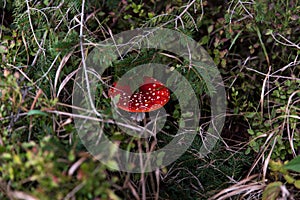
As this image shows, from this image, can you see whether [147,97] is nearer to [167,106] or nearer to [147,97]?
[147,97]

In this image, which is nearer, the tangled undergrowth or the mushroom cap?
the tangled undergrowth

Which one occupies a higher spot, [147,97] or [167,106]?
[147,97]

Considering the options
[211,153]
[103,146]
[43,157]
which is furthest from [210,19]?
[43,157]

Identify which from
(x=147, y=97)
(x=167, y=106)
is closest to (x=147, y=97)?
(x=147, y=97)

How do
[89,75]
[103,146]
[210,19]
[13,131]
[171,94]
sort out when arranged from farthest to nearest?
[210,19] → [171,94] → [89,75] → [13,131] → [103,146]

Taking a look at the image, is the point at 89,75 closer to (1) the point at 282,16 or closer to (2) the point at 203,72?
(2) the point at 203,72

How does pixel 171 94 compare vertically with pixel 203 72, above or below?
below

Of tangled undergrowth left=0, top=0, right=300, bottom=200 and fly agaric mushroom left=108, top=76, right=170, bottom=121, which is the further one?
fly agaric mushroom left=108, top=76, right=170, bottom=121

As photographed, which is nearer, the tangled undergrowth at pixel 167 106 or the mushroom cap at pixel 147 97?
the tangled undergrowth at pixel 167 106

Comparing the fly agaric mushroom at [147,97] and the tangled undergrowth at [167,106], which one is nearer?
the tangled undergrowth at [167,106]

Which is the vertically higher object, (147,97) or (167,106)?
(147,97)

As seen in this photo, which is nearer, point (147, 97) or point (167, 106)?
point (147, 97)
